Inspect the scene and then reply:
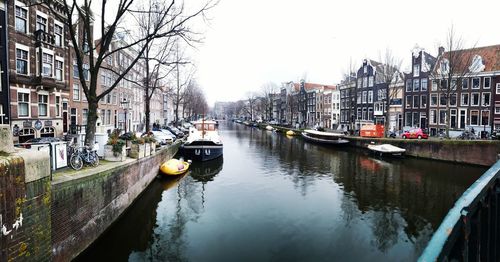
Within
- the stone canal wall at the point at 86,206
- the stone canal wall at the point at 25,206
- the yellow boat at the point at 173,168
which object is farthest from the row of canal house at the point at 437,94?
the stone canal wall at the point at 25,206

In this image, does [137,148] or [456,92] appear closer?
[137,148]

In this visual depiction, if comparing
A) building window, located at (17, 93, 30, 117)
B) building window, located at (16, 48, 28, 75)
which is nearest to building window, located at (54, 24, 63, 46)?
building window, located at (16, 48, 28, 75)

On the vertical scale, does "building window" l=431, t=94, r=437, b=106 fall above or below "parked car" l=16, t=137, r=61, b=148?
above

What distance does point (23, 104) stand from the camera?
23.1 metres

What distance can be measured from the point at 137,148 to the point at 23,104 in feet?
38.2

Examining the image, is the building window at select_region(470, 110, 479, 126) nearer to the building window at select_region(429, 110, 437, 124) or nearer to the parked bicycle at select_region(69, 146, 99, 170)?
the building window at select_region(429, 110, 437, 124)

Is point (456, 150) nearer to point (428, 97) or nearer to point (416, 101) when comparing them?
point (428, 97)

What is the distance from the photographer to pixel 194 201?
58.8ft

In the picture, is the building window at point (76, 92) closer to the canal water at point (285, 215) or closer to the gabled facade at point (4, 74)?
the gabled facade at point (4, 74)

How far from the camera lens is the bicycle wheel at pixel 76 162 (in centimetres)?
1204

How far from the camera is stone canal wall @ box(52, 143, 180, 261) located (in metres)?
8.77

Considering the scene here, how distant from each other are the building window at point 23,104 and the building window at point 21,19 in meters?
4.44

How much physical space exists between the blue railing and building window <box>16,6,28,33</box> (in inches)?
1076

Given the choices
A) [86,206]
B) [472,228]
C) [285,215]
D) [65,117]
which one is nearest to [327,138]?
[65,117]
